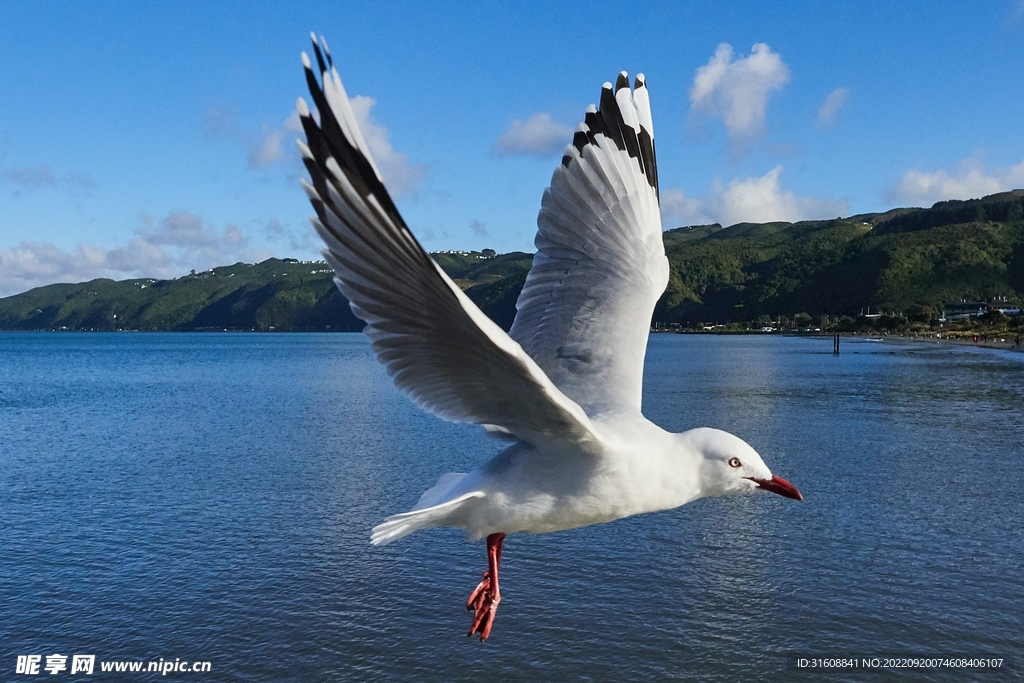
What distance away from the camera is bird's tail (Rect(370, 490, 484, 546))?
4.89 metres

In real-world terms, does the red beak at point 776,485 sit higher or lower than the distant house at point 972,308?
lower

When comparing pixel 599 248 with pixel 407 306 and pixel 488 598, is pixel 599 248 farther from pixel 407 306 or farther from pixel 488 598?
pixel 407 306

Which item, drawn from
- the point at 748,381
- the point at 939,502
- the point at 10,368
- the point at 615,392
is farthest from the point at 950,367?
the point at 10,368

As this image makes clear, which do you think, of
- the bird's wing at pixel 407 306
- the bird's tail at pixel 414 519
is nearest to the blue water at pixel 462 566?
the bird's tail at pixel 414 519

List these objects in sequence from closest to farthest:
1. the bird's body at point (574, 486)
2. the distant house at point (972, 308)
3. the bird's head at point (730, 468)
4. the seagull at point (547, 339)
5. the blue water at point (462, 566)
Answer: the seagull at point (547, 339) → the bird's body at point (574, 486) → the bird's head at point (730, 468) → the blue water at point (462, 566) → the distant house at point (972, 308)

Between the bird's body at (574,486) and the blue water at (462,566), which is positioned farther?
the blue water at (462,566)

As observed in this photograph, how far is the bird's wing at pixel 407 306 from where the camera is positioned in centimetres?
360

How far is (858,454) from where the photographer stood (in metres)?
39.9

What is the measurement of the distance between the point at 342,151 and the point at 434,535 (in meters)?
23.8

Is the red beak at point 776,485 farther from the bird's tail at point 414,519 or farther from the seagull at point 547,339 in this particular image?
the bird's tail at point 414,519

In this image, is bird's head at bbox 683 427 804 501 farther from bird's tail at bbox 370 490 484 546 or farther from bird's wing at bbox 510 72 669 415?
bird's wing at bbox 510 72 669 415

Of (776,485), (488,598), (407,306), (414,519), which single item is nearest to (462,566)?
(488,598)

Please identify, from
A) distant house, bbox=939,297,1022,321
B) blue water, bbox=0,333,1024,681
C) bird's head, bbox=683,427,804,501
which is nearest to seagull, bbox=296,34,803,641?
bird's head, bbox=683,427,804,501

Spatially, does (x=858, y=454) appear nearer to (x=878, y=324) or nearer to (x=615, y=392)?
(x=615, y=392)
